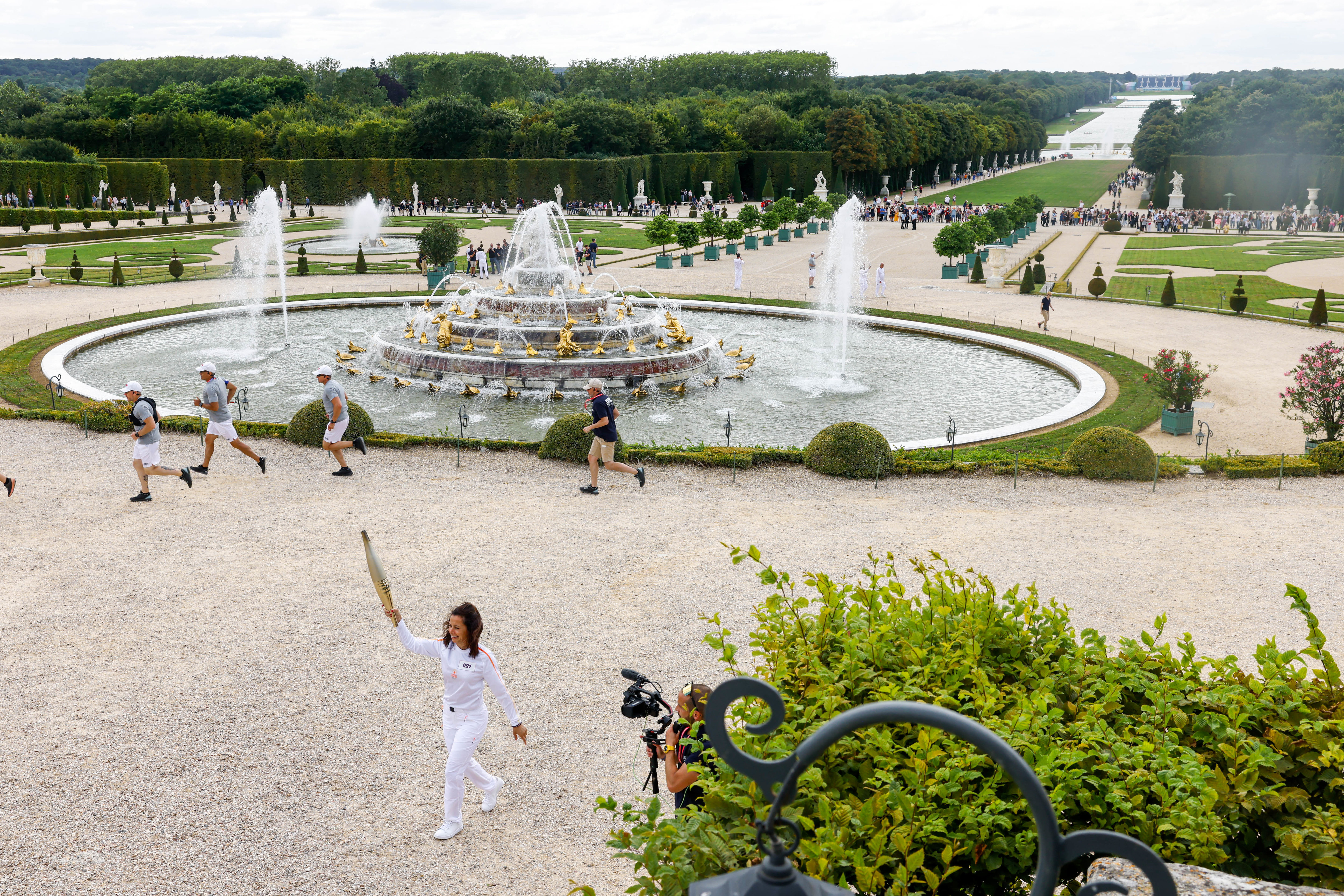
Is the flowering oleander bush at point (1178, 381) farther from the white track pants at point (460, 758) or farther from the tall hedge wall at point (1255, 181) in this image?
the tall hedge wall at point (1255, 181)

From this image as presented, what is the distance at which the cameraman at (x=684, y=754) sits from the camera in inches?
259

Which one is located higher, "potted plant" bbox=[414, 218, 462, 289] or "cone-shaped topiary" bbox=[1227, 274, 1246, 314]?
"potted plant" bbox=[414, 218, 462, 289]

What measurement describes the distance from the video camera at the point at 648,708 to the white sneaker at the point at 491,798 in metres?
1.08

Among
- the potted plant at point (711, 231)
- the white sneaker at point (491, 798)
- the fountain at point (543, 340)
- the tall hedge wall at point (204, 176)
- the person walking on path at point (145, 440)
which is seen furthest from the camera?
the tall hedge wall at point (204, 176)

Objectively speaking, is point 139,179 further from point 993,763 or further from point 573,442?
point 993,763

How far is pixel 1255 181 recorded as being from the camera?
89.1 metres

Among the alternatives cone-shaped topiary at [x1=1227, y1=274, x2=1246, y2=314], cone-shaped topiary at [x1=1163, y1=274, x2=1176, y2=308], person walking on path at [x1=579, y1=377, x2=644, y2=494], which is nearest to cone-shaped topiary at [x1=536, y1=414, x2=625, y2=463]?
person walking on path at [x1=579, y1=377, x2=644, y2=494]

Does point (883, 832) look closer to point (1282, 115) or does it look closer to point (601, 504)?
point (601, 504)

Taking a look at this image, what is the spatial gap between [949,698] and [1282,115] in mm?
103587

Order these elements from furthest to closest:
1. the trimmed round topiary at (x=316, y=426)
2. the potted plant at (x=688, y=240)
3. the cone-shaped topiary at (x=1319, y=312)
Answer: the potted plant at (x=688, y=240) → the cone-shaped topiary at (x=1319, y=312) → the trimmed round topiary at (x=316, y=426)

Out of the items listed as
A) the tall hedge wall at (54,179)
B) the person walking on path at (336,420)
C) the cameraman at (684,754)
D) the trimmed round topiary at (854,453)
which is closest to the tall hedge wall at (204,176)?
the tall hedge wall at (54,179)

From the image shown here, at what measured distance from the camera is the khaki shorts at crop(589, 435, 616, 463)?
15719 millimetres

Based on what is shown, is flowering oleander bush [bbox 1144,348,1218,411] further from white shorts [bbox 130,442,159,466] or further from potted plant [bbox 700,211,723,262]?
potted plant [bbox 700,211,723,262]

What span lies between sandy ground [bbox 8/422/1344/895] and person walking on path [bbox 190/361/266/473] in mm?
425
